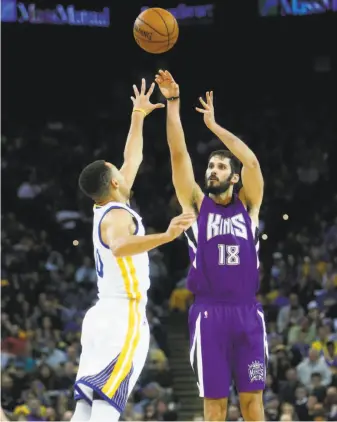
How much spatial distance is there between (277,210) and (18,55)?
19.3 feet

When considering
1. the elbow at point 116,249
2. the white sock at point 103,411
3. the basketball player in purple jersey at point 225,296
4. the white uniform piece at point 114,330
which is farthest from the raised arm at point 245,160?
the white sock at point 103,411

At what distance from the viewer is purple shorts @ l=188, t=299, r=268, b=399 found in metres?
7.08

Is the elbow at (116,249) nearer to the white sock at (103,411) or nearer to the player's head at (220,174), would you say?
the white sock at (103,411)

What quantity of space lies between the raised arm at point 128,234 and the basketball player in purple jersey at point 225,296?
3.47 ft

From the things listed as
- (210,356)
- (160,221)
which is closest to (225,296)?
(210,356)

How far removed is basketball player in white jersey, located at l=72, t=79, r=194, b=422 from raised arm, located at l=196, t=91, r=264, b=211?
101 centimetres

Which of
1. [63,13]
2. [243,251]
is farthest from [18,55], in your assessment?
[243,251]

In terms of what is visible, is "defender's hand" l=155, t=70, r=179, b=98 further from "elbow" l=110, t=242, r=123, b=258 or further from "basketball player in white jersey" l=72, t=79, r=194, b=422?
"elbow" l=110, t=242, r=123, b=258

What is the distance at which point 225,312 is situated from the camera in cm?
711

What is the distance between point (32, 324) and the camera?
47.8 feet

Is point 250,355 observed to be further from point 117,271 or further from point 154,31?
point 154,31

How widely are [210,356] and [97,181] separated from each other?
62.0 inches

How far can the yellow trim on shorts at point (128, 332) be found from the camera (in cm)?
605

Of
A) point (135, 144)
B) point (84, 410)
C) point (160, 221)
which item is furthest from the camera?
point (160, 221)
